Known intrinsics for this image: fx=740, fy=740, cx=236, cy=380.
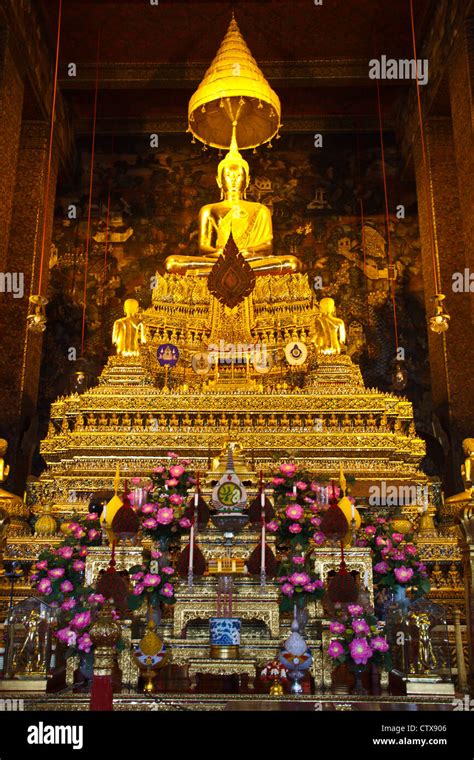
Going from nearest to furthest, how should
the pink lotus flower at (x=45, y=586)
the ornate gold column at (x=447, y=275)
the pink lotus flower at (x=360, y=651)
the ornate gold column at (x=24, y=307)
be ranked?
the pink lotus flower at (x=360, y=651)
the pink lotus flower at (x=45, y=586)
the ornate gold column at (x=24, y=307)
the ornate gold column at (x=447, y=275)

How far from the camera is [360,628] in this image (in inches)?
116

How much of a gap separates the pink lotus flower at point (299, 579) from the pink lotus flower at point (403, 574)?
44cm

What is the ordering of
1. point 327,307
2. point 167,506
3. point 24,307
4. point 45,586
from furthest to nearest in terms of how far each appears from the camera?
point 24,307, point 327,307, point 167,506, point 45,586

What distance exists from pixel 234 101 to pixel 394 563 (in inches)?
240

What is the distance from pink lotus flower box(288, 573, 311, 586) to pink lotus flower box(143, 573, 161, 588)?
0.57 m

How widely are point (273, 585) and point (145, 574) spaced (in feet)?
1.84

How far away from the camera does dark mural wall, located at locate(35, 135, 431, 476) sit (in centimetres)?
912

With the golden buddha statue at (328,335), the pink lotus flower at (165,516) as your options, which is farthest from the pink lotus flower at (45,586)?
the golden buddha statue at (328,335)

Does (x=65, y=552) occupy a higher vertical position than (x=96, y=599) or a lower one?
higher

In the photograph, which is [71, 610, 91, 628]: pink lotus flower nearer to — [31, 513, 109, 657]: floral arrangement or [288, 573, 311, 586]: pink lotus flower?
[31, 513, 109, 657]: floral arrangement

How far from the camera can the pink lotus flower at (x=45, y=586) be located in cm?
326

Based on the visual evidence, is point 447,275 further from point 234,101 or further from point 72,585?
point 72,585

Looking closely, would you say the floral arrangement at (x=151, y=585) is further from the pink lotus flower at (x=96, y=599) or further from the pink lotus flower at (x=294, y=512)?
the pink lotus flower at (x=294, y=512)

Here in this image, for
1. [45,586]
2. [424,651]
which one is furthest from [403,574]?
[45,586]
